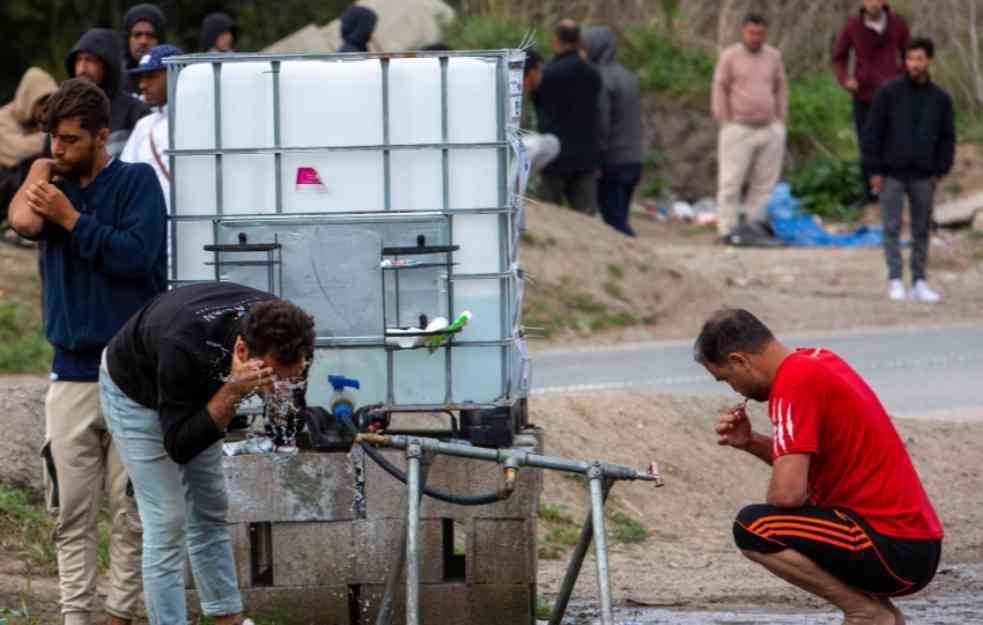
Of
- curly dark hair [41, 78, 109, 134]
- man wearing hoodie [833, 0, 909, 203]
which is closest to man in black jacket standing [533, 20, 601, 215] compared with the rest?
man wearing hoodie [833, 0, 909, 203]

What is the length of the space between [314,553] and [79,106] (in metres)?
1.75

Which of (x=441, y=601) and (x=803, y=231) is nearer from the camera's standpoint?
(x=441, y=601)

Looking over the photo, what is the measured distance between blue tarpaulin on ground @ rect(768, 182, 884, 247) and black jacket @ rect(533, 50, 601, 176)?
10.4 feet

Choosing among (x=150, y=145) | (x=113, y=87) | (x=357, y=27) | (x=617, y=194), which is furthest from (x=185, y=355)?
(x=617, y=194)

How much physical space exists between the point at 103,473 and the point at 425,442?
1.20 metres

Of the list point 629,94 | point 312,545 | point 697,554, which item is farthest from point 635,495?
point 629,94

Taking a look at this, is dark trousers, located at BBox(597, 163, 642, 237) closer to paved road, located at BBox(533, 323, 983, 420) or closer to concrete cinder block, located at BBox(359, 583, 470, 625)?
paved road, located at BBox(533, 323, 983, 420)

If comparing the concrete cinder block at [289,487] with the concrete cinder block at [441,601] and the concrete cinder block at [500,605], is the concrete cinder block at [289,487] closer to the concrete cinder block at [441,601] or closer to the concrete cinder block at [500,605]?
the concrete cinder block at [441,601]

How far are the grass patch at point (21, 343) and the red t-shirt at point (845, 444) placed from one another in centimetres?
708

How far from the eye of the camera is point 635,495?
350 inches

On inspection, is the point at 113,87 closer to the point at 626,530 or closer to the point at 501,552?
the point at 501,552

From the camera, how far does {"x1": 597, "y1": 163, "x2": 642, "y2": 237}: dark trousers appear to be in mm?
17219

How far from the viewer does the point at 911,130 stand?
45.0ft

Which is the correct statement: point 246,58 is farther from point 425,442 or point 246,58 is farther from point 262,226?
point 425,442
